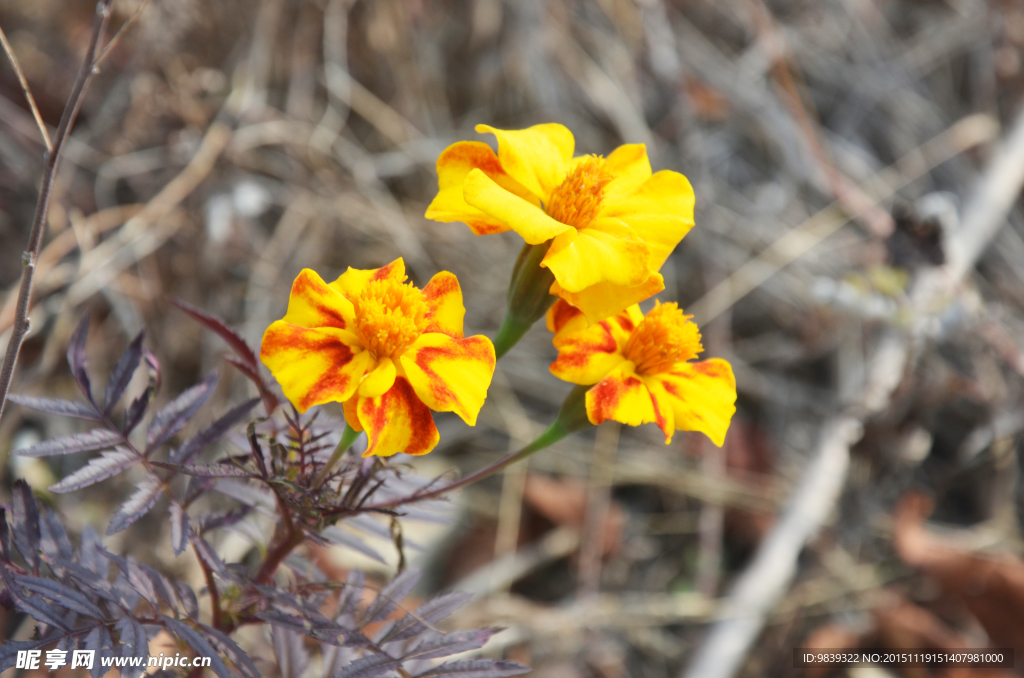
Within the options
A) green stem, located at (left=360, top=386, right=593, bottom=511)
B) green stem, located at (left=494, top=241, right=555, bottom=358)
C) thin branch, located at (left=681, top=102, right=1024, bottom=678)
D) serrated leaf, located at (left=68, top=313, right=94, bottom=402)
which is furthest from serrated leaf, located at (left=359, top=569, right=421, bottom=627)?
thin branch, located at (left=681, top=102, right=1024, bottom=678)

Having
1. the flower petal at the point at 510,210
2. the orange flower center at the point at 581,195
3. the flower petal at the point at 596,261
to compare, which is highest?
the orange flower center at the point at 581,195

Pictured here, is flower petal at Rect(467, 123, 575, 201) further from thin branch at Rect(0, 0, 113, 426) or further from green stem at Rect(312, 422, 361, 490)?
thin branch at Rect(0, 0, 113, 426)

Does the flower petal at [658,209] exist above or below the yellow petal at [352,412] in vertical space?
above

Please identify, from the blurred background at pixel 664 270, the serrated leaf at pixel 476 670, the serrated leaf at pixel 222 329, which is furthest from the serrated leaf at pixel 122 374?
the blurred background at pixel 664 270

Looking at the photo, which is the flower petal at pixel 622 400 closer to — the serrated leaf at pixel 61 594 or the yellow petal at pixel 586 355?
the yellow petal at pixel 586 355

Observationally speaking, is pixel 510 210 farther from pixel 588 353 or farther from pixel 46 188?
pixel 46 188

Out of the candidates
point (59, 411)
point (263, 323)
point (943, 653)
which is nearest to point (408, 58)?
point (263, 323)

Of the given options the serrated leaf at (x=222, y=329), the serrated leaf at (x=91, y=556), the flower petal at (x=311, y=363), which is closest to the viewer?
the flower petal at (x=311, y=363)
